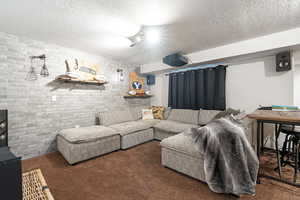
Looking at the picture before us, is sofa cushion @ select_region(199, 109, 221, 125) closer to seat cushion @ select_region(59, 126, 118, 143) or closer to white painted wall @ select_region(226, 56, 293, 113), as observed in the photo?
white painted wall @ select_region(226, 56, 293, 113)

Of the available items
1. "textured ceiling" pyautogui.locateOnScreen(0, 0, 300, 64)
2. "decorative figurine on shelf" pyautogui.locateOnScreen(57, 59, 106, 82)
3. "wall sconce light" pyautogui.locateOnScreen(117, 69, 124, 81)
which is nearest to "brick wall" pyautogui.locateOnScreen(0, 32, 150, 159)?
"decorative figurine on shelf" pyautogui.locateOnScreen(57, 59, 106, 82)

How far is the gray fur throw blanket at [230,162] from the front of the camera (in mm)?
1481

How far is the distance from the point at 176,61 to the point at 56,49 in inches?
105

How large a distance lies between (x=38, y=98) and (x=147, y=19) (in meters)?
2.54

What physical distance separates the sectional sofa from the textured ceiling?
171 centimetres

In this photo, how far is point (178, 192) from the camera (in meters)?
1.62

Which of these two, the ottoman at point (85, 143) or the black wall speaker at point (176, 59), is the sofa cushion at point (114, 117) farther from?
the black wall speaker at point (176, 59)

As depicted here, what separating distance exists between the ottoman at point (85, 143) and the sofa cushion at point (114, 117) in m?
0.55

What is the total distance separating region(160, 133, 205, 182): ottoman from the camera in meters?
1.79

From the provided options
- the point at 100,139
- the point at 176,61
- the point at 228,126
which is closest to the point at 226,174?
the point at 228,126

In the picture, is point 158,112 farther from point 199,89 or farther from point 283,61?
point 283,61

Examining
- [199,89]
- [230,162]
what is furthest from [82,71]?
[230,162]

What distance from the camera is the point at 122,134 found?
290 cm

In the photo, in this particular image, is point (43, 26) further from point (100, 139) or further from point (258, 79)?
point (258, 79)
